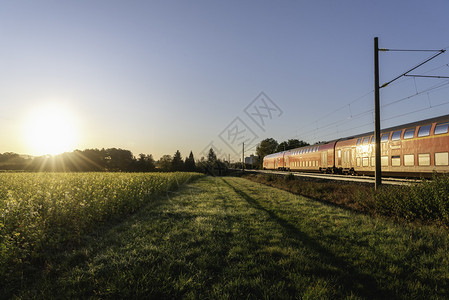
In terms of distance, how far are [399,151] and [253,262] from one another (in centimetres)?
1710

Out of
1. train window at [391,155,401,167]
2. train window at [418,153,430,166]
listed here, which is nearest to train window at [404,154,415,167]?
train window at [418,153,430,166]

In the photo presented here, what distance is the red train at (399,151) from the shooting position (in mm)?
12883

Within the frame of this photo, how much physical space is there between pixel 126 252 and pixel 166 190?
11.2 metres

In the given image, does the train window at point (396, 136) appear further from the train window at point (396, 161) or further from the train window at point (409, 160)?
the train window at point (409, 160)

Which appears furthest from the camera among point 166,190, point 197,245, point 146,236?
point 166,190

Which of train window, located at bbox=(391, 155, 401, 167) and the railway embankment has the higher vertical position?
train window, located at bbox=(391, 155, 401, 167)

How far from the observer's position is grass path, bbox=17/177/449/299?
9.82ft

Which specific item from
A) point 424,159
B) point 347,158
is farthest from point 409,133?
point 347,158

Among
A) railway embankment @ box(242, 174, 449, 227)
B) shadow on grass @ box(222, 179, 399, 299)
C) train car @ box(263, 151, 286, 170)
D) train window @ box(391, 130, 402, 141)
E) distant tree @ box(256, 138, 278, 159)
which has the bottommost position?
shadow on grass @ box(222, 179, 399, 299)

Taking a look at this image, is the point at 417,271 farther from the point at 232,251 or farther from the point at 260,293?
the point at 232,251

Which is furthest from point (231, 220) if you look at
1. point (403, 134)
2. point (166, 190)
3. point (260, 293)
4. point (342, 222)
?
point (403, 134)

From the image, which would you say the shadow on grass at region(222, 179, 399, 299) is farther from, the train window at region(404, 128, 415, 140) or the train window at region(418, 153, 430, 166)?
the train window at region(404, 128, 415, 140)

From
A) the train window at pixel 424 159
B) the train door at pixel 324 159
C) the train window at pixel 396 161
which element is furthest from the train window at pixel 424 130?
the train door at pixel 324 159

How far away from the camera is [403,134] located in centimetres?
1549
